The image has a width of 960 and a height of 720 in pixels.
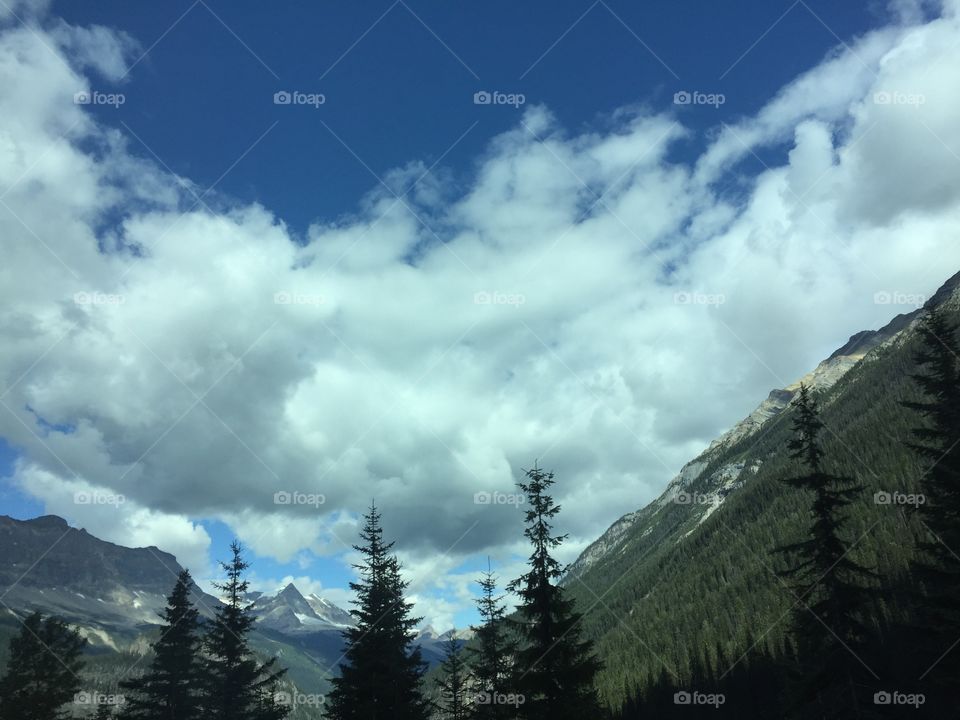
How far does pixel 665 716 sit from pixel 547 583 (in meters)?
97.9

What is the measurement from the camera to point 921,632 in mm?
21812

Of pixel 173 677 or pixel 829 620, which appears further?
pixel 173 677

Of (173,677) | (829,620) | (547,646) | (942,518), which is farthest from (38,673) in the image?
(942,518)

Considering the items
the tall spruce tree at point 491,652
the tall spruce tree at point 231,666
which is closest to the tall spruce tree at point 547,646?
the tall spruce tree at point 491,652

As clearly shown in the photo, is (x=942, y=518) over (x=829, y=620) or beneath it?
over

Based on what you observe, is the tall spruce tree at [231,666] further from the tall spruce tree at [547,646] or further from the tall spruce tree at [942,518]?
the tall spruce tree at [942,518]

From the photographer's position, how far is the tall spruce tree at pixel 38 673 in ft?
93.2

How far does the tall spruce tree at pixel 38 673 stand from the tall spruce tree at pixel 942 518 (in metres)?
36.5

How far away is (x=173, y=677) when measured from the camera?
3091 centimetres

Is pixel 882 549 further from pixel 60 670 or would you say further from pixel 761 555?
pixel 60 670

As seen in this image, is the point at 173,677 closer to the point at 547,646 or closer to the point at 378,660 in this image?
the point at 378,660

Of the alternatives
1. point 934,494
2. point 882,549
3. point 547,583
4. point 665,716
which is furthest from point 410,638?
point 882,549

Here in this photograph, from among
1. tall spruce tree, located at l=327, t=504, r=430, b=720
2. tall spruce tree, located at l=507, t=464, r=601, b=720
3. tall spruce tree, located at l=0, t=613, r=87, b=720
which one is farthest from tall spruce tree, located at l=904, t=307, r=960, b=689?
tall spruce tree, located at l=0, t=613, r=87, b=720

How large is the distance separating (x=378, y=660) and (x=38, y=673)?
17202mm
